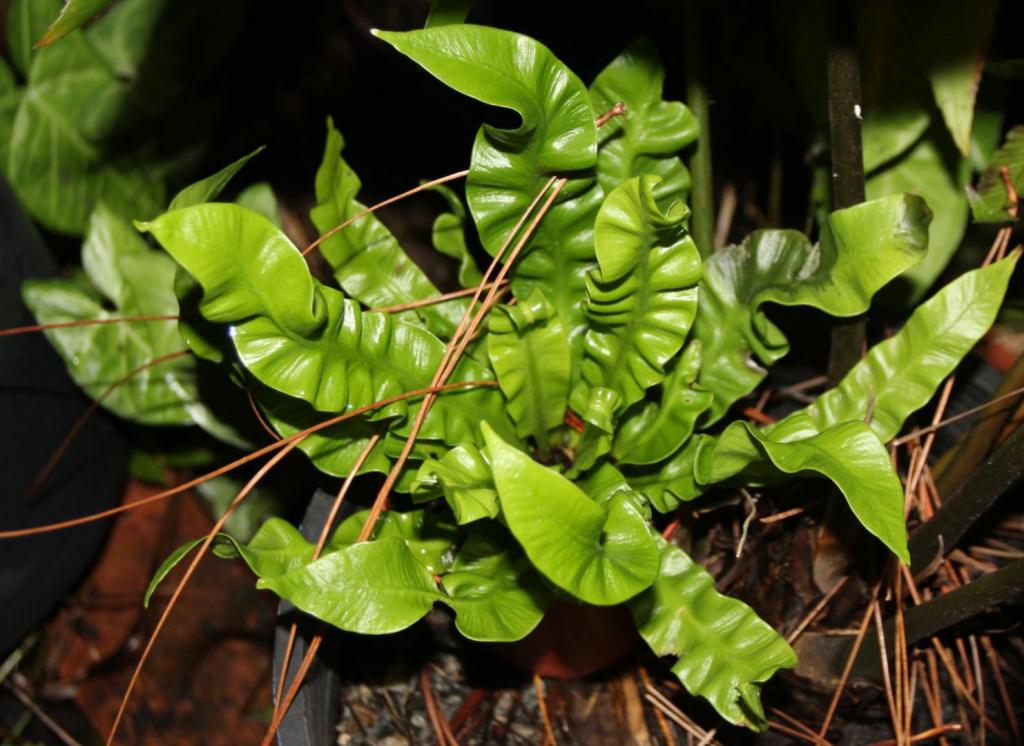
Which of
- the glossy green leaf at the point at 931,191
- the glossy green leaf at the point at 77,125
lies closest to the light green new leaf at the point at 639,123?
the glossy green leaf at the point at 931,191

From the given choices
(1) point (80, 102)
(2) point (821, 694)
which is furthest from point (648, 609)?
(1) point (80, 102)

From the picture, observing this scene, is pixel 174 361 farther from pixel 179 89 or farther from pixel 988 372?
pixel 988 372

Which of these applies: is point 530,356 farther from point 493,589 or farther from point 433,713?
point 433,713

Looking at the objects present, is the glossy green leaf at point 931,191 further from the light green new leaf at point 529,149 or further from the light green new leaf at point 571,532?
the light green new leaf at point 571,532

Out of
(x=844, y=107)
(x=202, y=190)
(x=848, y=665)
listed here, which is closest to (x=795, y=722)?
(x=848, y=665)

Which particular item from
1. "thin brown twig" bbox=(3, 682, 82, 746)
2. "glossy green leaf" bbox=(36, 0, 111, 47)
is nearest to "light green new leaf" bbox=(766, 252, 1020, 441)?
"glossy green leaf" bbox=(36, 0, 111, 47)

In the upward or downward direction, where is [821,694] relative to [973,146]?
downward
